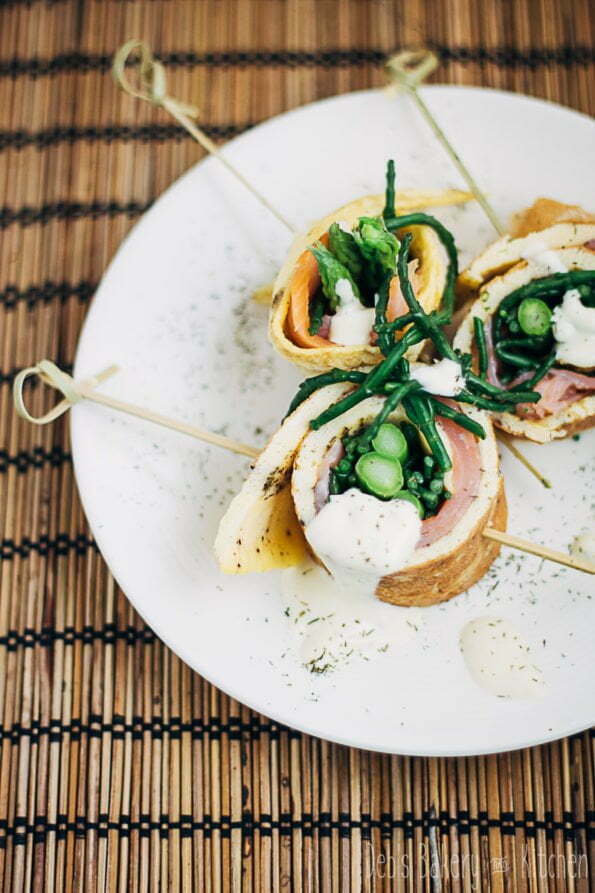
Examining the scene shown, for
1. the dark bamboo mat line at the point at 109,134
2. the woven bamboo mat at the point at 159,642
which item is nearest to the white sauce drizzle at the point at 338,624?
the woven bamboo mat at the point at 159,642

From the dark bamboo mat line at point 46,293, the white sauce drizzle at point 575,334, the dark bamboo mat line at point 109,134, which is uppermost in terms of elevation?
the dark bamboo mat line at point 109,134

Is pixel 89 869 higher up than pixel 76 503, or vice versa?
pixel 76 503

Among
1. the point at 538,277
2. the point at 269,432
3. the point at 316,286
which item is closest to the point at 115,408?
the point at 269,432

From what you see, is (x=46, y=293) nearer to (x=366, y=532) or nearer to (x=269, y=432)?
(x=269, y=432)

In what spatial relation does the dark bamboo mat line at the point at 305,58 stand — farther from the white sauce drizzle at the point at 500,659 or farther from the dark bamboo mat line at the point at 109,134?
the white sauce drizzle at the point at 500,659

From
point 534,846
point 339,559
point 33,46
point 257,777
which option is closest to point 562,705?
point 534,846

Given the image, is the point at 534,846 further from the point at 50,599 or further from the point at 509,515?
the point at 50,599
